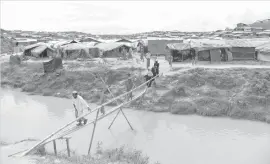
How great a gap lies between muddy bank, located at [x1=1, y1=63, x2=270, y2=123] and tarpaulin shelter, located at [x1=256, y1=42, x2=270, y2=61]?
2.98 metres

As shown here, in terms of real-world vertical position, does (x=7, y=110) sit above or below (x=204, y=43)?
below

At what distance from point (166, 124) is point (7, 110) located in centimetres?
979

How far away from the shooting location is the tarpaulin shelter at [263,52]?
2019 centimetres

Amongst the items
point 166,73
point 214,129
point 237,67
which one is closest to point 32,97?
point 166,73

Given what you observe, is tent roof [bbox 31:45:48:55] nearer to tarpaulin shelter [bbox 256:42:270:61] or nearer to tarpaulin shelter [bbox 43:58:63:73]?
tarpaulin shelter [bbox 43:58:63:73]

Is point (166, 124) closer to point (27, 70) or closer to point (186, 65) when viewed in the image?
point (186, 65)

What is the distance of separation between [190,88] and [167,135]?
536 centimetres

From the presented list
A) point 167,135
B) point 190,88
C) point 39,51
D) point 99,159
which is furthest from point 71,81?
point 99,159

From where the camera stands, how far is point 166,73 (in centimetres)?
A: 1823

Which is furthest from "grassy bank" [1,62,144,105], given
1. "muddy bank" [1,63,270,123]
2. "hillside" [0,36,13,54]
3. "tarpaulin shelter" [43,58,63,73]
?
→ "hillside" [0,36,13,54]

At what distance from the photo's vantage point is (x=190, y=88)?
16.7 meters

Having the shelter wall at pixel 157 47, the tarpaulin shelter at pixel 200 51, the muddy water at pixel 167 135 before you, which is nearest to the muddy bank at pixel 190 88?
the muddy water at pixel 167 135

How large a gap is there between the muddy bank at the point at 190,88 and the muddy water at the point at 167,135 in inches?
30.7

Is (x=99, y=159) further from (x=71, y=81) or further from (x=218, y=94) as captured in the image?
(x=71, y=81)
